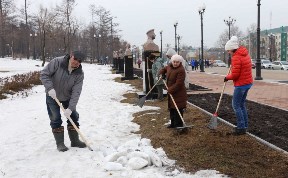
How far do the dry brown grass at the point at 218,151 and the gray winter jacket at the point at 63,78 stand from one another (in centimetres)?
162

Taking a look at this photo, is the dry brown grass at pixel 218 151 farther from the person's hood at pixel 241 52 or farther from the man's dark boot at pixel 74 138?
the person's hood at pixel 241 52

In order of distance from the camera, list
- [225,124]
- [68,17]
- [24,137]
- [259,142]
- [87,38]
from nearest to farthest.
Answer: [259,142], [24,137], [225,124], [68,17], [87,38]

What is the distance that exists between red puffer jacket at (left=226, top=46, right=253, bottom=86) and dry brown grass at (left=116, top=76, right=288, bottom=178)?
0.99 m

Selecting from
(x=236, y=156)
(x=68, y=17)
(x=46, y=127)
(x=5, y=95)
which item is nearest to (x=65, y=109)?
(x=46, y=127)

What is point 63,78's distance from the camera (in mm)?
5652

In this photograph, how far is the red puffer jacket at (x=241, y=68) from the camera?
629 centimetres

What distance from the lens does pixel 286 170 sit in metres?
4.62

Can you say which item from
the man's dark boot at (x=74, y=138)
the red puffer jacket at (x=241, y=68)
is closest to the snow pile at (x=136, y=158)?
the man's dark boot at (x=74, y=138)

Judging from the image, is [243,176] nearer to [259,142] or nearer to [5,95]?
[259,142]

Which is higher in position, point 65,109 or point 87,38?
point 87,38

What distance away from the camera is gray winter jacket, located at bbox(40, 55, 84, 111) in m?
5.61

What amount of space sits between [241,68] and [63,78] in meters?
3.10

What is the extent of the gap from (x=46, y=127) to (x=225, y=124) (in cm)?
382

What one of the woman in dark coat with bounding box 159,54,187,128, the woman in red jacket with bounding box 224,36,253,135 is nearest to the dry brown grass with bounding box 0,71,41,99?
the woman in dark coat with bounding box 159,54,187,128
